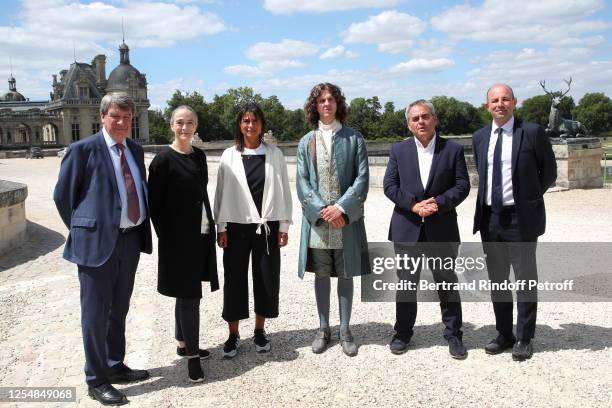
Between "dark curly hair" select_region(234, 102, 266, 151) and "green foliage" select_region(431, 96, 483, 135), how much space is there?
83279 millimetres

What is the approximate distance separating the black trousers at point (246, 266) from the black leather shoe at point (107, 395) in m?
1.12

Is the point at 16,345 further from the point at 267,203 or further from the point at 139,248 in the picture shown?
the point at 267,203

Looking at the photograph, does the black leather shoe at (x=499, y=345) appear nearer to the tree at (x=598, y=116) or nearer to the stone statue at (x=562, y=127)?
the stone statue at (x=562, y=127)

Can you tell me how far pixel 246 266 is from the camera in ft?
15.2

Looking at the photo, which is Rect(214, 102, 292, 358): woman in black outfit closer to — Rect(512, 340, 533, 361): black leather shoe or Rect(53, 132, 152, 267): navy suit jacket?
Rect(53, 132, 152, 267): navy suit jacket

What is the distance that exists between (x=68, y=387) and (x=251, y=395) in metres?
1.45

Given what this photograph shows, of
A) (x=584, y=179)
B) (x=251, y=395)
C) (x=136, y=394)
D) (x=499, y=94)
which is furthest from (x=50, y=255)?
(x=584, y=179)

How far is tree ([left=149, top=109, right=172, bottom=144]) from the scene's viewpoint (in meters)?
75.8

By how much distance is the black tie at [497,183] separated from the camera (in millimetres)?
4402

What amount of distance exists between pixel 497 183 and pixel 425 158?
0.63m

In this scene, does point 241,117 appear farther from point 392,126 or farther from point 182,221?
point 392,126

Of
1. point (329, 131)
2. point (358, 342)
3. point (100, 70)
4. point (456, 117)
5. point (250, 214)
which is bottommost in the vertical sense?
point (358, 342)

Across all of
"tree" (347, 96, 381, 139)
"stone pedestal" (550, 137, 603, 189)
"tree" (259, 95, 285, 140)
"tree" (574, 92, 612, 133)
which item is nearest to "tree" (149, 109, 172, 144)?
"tree" (259, 95, 285, 140)

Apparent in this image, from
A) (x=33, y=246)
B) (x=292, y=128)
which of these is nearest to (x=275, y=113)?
(x=292, y=128)
